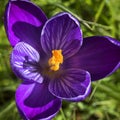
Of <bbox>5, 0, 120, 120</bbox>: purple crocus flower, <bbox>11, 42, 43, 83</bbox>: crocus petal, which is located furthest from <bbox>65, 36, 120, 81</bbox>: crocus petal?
<bbox>11, 42, 43, 83</bbox>: crocus petal

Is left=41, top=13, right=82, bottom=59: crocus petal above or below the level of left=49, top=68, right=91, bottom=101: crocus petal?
above

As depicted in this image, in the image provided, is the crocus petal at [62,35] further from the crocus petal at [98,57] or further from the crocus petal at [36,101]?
the crocus petal at [36,101]

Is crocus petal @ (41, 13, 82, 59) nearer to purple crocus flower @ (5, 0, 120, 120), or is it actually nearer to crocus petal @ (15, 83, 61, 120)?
purple crocus flower @ (5, 0, 120, 120)

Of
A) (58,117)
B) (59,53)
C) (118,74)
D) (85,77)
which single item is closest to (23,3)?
(59,53)

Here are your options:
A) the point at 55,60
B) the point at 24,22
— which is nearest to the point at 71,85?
the point at 55,60

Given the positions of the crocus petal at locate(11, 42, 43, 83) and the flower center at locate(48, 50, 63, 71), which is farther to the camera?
the flower center at locate(48, 50, 63, 71)

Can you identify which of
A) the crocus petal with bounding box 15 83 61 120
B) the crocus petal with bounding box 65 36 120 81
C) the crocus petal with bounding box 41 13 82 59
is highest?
the crocus petal with bounding box 41 13 82 59

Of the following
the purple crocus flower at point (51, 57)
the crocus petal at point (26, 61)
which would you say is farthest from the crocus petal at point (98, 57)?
the crocus petal at point (26, 61)
